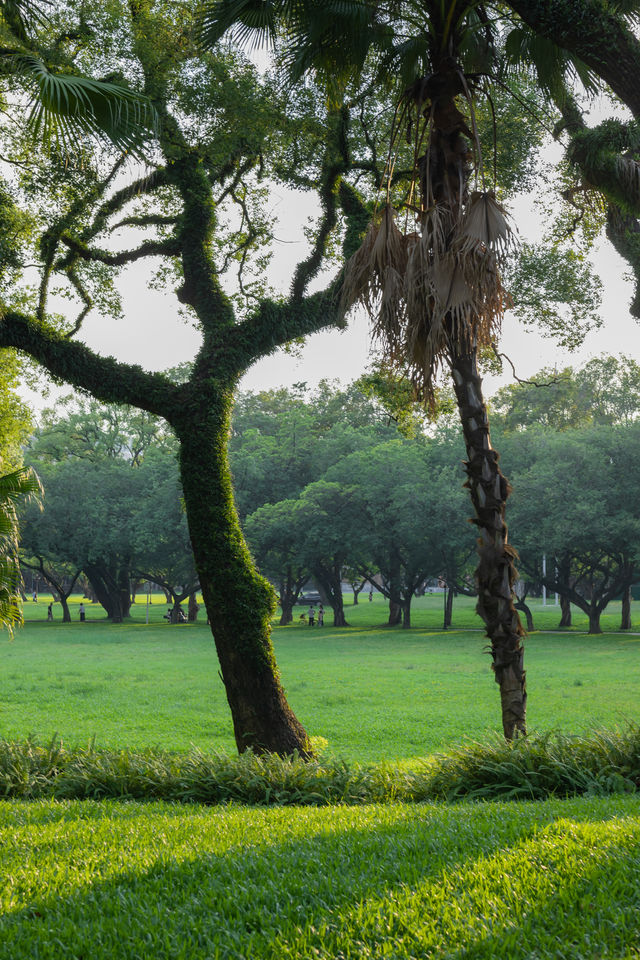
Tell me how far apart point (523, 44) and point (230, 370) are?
18.8ft

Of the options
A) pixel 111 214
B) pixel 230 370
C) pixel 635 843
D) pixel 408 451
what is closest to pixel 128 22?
pixel 111 214

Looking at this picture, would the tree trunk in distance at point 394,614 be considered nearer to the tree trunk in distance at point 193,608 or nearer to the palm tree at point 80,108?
the tree trunk in distance at point 193,608

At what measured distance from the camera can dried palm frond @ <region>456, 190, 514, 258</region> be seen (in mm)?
7609

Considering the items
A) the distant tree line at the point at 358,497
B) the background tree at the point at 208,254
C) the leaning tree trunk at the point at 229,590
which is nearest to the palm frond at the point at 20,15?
the background tree at the point at 208,254

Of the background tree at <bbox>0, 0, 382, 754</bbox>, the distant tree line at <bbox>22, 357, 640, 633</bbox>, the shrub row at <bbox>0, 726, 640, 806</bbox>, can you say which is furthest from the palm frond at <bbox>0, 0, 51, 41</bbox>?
the distant tree line at <bbox>22, 357, 640, 633</bbox>

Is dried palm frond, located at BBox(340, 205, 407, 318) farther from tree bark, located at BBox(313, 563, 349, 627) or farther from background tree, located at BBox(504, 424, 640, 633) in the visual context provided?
tree bark, located at BBox(313, 563, 349, 627)

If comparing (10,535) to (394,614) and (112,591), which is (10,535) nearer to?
(394,614)

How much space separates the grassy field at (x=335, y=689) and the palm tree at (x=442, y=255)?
2.13 m

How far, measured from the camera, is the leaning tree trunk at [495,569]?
25.9 feet

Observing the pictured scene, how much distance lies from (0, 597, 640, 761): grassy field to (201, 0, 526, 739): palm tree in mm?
2127

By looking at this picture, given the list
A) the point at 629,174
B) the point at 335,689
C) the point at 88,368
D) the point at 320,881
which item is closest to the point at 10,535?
the point at 88,368

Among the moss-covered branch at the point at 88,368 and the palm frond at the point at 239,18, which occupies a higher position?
the palm frond at the point at 239,18

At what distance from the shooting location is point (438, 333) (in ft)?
25.5

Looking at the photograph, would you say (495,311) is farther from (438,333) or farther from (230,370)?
(230,370)
